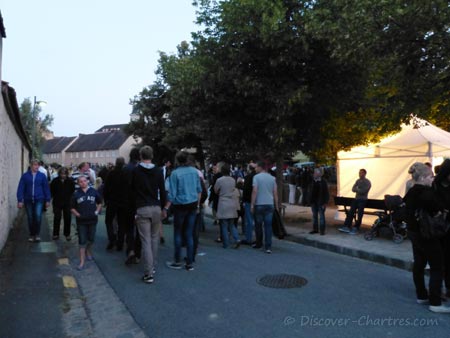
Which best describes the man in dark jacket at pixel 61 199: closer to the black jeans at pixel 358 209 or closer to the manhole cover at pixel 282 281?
the manhole cover at pixel 282 281

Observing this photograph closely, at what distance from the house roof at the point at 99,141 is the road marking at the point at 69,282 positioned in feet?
235

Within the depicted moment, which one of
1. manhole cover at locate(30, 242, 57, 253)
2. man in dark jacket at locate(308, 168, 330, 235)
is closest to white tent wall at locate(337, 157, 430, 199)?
man in dark jacket at locate(308, 168, 330, 235)

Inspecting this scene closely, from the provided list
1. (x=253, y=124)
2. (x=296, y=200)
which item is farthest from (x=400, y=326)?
(x=296, y=200)

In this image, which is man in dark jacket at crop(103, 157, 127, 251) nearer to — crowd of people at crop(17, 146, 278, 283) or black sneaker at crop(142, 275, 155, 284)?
crowd of people at crop(17, 146, 278, 283)

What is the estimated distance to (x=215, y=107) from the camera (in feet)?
38.9

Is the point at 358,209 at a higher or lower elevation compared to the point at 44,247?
higher

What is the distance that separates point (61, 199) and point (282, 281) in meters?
5.88

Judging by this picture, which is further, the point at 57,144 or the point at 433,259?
the point at 57,144

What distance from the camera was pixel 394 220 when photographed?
9164 mm

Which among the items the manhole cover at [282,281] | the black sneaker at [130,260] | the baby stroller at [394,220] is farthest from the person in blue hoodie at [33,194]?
the baby stroller at [394,220]

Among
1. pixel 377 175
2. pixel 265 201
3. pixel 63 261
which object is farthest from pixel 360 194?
pixel 63 261

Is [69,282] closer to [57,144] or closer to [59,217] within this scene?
[59,217]

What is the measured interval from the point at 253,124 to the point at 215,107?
1175 mm

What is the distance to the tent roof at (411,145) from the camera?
11312 mm
